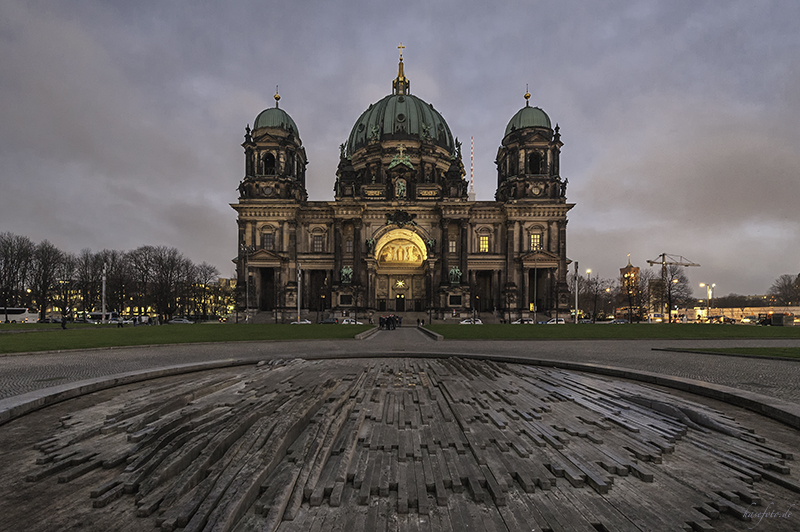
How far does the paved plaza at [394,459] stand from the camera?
341cm

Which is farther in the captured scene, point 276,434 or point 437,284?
point 437,284

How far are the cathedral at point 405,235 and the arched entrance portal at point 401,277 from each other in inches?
11.2

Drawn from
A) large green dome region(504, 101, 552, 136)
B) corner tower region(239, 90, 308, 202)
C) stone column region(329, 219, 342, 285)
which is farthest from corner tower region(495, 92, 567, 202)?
corner tower region(239, 90, 308, 202)

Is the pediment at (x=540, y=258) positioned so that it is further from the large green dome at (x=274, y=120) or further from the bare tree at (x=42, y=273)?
the bare tree at (x=42, y=273)

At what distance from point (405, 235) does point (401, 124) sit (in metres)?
20.8

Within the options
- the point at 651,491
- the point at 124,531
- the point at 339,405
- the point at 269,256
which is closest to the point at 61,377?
the point at 339,405

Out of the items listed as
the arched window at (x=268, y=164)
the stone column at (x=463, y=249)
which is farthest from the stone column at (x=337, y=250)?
the stone column at (x=463, y=249)

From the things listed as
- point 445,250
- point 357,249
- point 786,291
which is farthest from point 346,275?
point 786,291

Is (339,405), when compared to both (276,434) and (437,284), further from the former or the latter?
(437,284)

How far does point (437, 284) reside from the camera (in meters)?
→ 59.8

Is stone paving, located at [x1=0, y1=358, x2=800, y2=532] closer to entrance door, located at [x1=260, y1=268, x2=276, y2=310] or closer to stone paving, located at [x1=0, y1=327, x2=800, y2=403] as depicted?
stone paving, located at [x1=0, y1=327, x2=800, y2=403]

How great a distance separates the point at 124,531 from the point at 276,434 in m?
1.77

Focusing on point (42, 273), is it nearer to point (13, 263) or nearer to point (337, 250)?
point (13, 263)

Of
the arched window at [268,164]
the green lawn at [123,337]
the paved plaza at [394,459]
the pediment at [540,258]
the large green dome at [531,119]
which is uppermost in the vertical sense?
the large green dome at [531,119]
